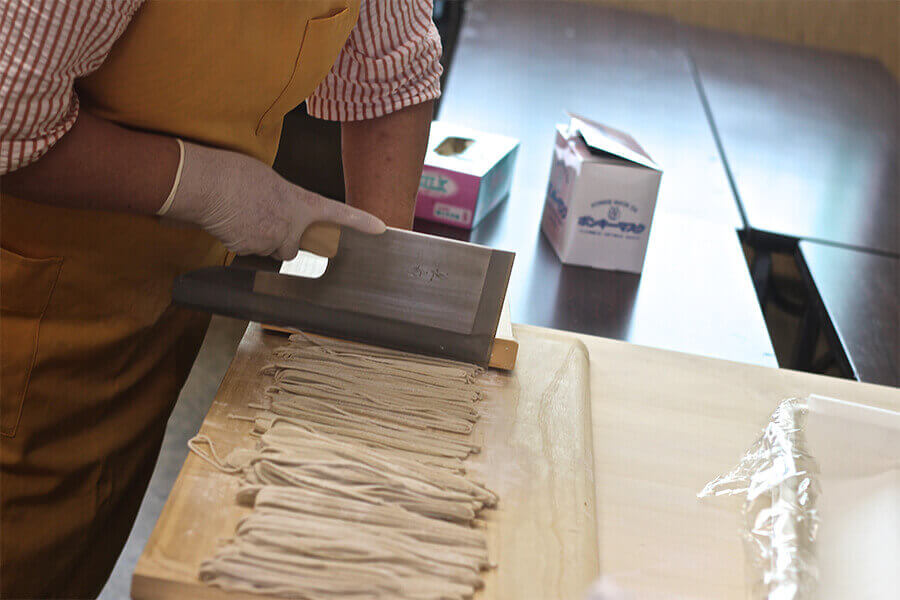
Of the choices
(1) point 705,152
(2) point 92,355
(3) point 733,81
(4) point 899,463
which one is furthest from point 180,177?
(3) point 733,81

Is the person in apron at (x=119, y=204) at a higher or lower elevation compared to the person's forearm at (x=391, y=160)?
lower

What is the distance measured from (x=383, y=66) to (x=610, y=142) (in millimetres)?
443

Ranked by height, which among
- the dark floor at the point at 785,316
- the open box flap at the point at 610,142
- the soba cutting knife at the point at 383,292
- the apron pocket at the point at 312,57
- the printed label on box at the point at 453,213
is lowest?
the soba cutting knife at the point at 383,292

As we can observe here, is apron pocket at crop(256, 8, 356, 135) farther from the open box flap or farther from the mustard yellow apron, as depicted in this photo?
the open box flap

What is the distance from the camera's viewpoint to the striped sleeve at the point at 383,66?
46.1 inches

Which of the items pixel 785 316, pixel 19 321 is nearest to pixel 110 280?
pixel 19 321

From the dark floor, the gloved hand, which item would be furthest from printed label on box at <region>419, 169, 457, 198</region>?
the dark floor

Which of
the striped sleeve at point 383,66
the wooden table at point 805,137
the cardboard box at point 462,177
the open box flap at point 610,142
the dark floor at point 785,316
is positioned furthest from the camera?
the dark floor at point 785,316

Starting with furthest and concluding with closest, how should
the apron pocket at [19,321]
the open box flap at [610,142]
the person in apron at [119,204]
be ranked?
the open box flap at [610,142], the apron pocket at [19,321], the person in apron at [119,204]

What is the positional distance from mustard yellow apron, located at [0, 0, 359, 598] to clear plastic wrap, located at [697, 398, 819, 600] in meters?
0.72

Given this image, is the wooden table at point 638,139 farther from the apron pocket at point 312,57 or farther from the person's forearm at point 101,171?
the person's forearm at point 101,171

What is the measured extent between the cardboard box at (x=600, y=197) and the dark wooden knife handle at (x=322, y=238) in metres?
0.57

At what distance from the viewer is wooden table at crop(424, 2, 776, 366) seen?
138cm

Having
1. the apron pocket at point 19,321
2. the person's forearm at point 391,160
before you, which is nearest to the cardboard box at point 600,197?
the person's forearm at point 391,160
